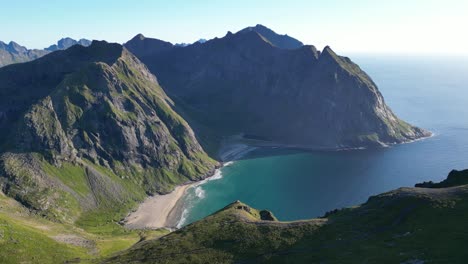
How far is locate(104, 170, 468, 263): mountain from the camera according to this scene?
10212cm

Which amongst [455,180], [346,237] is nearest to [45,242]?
[346,237]

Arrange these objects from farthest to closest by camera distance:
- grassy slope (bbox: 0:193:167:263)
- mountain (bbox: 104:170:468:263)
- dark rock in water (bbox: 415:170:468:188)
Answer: dark rock in water (bbox: 415:170:468:188)
grassy slope (bbox: 0:193:167:263)
mountain (bbox: 104:170:468:263)

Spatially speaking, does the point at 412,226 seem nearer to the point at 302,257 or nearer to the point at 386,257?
the point at 386,257

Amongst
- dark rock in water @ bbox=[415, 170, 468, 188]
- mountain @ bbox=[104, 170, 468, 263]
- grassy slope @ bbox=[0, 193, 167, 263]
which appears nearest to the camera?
mountain @ bbox=[104, 170, 468, 263]

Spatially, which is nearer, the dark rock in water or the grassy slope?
the grassy slope

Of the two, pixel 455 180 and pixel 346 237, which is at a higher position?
pixel 455 180

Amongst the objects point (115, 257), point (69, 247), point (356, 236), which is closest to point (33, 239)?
point (69, 247)

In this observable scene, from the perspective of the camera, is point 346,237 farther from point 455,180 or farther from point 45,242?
point 45,242

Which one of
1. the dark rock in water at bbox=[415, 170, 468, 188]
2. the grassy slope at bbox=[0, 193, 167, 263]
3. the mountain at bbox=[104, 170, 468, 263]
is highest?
the dark rock in water at bbox=[415, 170, 468, 188]

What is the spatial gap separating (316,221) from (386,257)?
36221mm

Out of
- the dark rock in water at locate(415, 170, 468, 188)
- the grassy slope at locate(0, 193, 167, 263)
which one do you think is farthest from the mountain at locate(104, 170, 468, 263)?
the grassy slope at locate(0, 193, 167, 263)

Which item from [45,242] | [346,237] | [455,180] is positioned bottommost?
[45,242]

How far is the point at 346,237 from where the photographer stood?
11775cm

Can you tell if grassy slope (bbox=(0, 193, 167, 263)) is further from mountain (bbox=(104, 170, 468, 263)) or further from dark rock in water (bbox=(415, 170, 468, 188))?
dark rock in water (bbox=(415, 170, 468, 188))
